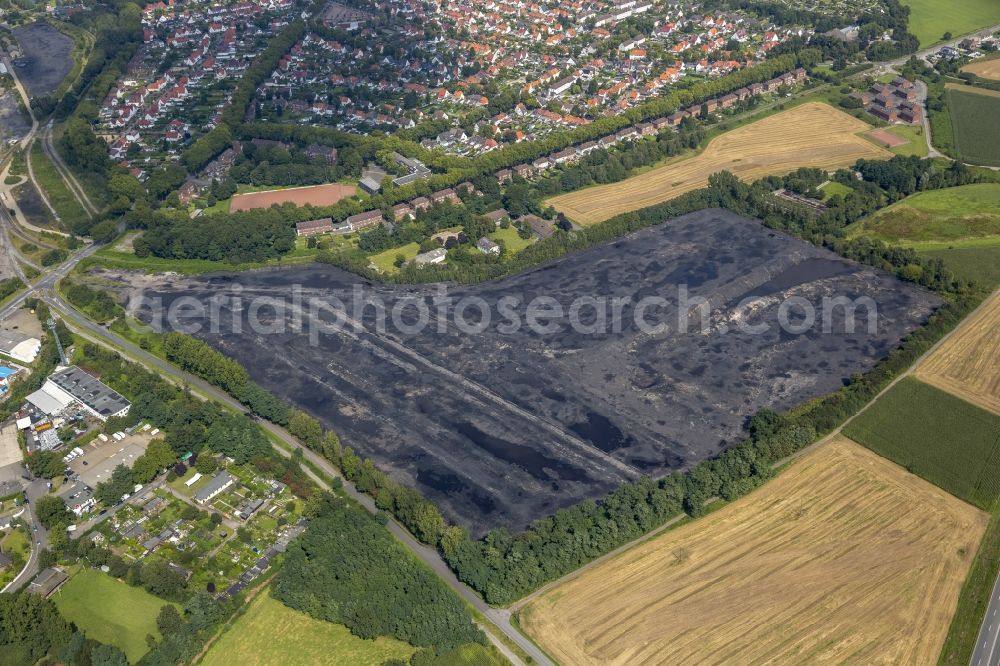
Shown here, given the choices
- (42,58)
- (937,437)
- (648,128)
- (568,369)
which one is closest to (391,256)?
(568,369)

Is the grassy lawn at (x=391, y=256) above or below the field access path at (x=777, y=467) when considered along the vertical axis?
above

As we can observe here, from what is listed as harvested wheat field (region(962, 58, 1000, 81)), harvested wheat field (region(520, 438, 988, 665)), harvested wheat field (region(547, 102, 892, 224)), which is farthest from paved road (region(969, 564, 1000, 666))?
harvested wheat field (region(962, 58, 1000, 81))

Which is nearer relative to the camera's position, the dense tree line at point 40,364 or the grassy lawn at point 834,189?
the dense tree line at point 40,364

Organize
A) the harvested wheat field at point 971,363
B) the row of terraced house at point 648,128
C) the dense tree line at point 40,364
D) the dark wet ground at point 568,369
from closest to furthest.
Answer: the dark wet ground at point 568,369 < the harvested wheat field at point 971,363 < the dense tree line at point 40,364 < the row of terraced house at point 648,128

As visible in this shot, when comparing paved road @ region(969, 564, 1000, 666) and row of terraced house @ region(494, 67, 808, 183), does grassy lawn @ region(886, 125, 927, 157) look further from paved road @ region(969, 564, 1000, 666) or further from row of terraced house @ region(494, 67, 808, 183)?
paved road @ region(969, 564, 1000, 666)

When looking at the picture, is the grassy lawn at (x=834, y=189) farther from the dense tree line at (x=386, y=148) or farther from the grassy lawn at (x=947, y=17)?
the grassy lawn at (x=947, y=17)

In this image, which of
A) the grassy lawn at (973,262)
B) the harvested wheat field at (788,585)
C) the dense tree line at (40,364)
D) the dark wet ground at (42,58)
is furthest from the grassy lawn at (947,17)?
the dark wet ground at (42,58)

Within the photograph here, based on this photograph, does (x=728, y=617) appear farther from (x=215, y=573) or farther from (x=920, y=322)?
(x=920, y=322)
